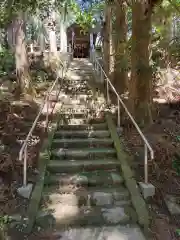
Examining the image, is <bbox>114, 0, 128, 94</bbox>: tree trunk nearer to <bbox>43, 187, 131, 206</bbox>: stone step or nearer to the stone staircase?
the stone staircase

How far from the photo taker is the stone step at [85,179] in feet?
16.1

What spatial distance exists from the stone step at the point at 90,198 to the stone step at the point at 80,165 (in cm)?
63

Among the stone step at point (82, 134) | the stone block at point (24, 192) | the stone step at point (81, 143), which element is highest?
the stone step at point (82, 134)

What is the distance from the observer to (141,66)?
253 inches

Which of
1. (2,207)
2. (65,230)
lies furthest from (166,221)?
(2,207)

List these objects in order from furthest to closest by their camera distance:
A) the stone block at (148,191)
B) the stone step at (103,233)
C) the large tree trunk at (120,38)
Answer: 1. the large tree trunk at (120,38)
2. the stone block at (148,191)
3. the stone step at (103,233)

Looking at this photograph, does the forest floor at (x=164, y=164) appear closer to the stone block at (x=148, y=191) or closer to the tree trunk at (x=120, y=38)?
the stone block at (x=148, y=191)

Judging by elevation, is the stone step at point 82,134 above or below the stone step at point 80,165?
above

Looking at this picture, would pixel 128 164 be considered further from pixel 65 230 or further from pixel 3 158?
pixel 3 158

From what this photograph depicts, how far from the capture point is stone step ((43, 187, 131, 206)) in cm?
445

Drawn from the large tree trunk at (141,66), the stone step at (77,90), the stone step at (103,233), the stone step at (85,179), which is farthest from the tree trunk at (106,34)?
the stone step at (103,233)

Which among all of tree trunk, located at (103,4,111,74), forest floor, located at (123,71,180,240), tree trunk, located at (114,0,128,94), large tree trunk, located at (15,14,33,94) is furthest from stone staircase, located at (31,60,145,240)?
tree trunk, located at (103,4,111,74)

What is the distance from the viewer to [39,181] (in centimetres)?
478

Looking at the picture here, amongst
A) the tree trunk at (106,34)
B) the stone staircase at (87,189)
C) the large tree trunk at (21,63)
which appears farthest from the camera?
the tree trunk at (106,34)
